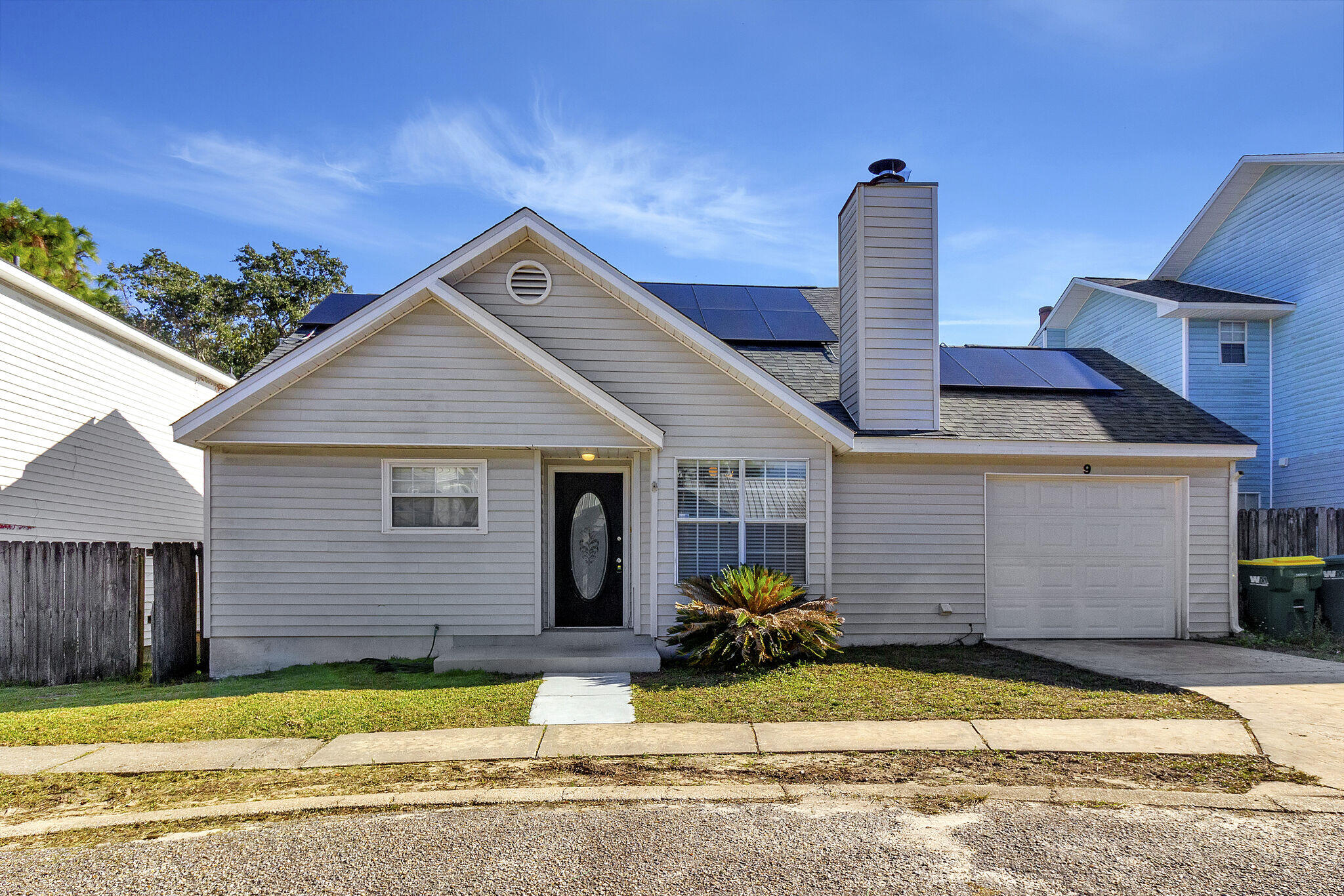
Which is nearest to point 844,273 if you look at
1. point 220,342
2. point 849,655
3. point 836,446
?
point 836,446

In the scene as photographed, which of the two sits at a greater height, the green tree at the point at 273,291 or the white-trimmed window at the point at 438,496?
the green tree at the point at 273,291

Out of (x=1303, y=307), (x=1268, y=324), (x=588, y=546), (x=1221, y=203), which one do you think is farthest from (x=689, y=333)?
(x=1221, y=203)

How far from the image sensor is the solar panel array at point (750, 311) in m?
12.2

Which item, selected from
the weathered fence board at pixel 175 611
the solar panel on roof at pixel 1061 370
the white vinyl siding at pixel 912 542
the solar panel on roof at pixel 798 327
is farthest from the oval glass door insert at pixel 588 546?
the solar panel on roof at pixel 1061 370

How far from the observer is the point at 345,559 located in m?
9.23

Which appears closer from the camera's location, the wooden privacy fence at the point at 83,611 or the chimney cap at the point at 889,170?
the wooden privacy fence at the point at 83,611

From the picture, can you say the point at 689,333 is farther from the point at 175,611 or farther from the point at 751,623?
the point at 175,611

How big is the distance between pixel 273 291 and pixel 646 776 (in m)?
29.5

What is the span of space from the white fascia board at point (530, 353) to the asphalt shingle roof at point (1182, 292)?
1321 centimetres

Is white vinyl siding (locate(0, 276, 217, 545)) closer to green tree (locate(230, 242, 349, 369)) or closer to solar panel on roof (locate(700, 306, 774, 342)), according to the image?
solar panel on roof (locate(700, 306, 774, 342))

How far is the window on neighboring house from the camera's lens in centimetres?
1645

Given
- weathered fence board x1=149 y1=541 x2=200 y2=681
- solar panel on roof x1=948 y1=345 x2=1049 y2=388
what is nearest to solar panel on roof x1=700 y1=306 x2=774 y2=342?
solar panel on roof x1=948 y1=345 x2=1049 y2=388

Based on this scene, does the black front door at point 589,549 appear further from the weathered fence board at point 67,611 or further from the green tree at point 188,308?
the green tree at point 188,308

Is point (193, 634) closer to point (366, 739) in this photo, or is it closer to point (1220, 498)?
point (366, 739)
